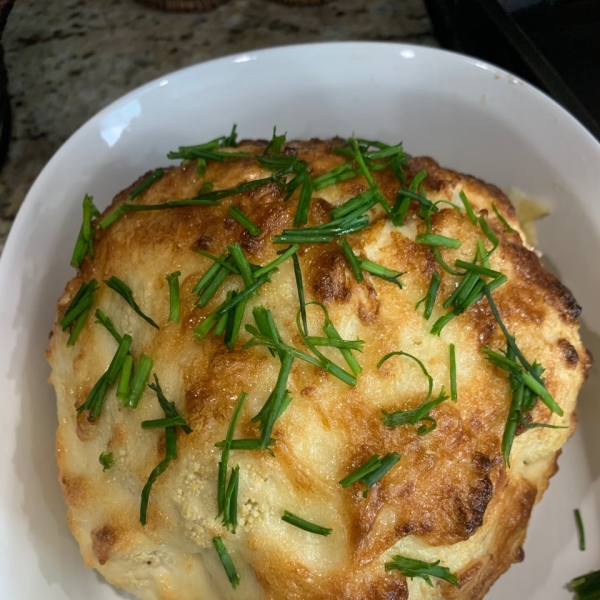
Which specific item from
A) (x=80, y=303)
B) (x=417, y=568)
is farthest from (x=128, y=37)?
(x=417, y=568)

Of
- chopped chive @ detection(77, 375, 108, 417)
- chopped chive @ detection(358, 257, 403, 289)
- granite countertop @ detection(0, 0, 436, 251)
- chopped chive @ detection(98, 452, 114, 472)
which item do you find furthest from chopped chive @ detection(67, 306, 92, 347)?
granite countertop @ detection(0, 0, 436, 251)

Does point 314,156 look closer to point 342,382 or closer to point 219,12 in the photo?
point 342,382

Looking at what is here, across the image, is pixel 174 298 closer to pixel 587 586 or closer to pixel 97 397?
pixel 97 397

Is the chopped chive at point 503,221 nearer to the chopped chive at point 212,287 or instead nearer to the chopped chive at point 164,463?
the chopped chive at point 212,287

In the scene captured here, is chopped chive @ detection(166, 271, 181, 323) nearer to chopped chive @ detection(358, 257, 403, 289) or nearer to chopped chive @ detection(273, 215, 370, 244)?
chopped chive @ detection(273, 215, 370, 244)

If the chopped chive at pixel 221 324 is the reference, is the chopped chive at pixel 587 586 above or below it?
below

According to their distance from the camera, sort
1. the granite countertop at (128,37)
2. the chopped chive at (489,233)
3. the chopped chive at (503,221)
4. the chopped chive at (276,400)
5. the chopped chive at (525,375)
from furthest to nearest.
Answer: the granite countertop at (128,37) → the chopped chive at (503,221) → the chopped chive at (489,233) → the chopped chive at (525,375) → the chopped chive at (276,400)

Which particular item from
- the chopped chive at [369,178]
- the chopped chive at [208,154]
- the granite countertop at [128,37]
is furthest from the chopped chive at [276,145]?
the granite countertop at [128,37]
